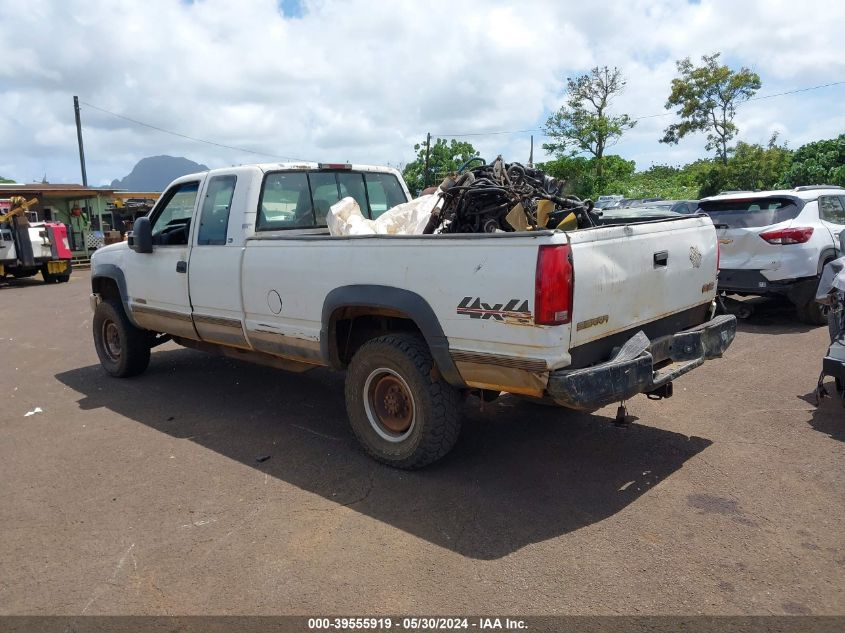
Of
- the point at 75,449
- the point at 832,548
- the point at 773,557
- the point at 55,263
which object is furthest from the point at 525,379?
the point at 55,263

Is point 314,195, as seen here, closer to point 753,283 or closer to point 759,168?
point 753,283

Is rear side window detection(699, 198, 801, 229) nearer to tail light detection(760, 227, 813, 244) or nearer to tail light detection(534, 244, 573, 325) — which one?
tail light detection(760, 227, 813, 244)

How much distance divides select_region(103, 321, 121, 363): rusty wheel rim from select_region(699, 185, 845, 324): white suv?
7.38m

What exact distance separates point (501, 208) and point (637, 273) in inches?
44.0

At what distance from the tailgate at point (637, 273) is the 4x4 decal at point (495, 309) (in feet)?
0.91

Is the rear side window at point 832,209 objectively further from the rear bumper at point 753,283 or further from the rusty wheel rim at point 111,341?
the rusty wheel rim at point 111,341

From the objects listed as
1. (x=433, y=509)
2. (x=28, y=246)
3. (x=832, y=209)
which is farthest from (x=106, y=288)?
(x=28, y=246)

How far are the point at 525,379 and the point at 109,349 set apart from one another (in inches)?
217

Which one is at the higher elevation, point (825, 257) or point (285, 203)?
point (285, 203)

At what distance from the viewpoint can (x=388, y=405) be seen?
14.7ft

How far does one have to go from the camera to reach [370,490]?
13.5 ft

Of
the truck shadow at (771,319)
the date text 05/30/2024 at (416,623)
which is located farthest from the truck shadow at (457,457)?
the truck shadow at (771,319)

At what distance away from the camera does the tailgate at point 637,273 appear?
11.7 ft

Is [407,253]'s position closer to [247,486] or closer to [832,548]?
[247,486]
